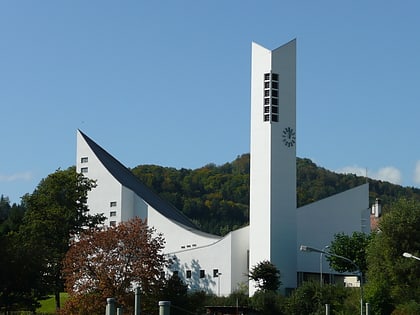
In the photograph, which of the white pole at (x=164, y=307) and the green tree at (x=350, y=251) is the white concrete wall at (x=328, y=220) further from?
the white pole at (x=164, y=307)

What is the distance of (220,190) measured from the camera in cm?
12156

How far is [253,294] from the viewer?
58.0 metres

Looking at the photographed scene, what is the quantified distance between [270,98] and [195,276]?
1481cm

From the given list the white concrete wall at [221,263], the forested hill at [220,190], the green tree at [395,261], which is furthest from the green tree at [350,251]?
the forested hill at [220,190]

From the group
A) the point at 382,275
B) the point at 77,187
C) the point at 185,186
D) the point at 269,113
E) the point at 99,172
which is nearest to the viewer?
the point at 382,275

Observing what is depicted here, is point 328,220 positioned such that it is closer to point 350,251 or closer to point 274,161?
point 350,251

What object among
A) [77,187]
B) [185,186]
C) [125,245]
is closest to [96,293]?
[125,245]

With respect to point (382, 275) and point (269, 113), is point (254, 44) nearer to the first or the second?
point (269, 113)

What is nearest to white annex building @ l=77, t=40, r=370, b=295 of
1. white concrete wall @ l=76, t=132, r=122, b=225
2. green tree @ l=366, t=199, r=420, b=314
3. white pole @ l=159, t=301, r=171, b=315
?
white concrete wall @ l=76, t=132, r=122, b=225

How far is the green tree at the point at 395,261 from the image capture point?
155ft

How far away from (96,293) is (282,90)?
956 inches

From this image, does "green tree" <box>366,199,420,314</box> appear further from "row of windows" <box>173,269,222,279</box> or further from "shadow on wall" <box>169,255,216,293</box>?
"shadow on wall" <box>169,255,216,293</box>

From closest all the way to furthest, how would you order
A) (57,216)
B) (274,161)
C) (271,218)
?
(57,216) → (271,218) → (274,161)

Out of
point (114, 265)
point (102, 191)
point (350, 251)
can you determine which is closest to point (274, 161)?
point (350, 251)
